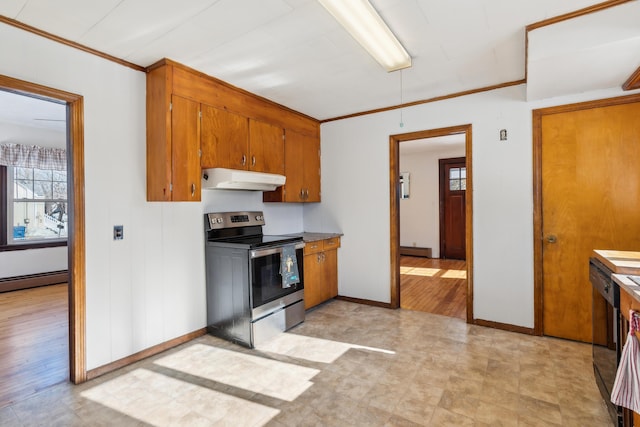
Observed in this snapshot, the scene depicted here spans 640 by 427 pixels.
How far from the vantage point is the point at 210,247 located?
3139mm

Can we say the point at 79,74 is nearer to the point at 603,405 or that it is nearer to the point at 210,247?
the point at 210,247

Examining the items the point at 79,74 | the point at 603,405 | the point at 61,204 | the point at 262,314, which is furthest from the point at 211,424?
the point at 61,204

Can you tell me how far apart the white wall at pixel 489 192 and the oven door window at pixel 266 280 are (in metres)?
1.33

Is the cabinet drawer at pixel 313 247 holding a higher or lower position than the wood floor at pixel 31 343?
higher

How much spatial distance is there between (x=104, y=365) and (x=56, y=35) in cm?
236

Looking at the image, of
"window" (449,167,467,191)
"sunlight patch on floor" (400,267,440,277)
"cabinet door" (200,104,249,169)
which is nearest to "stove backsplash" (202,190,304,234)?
"cabinet door" (200,104,249,169)

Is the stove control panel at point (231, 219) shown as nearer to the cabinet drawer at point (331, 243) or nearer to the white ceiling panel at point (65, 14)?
the cabinet drawer at point (331, 243)

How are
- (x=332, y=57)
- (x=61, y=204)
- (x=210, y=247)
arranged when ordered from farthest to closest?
(x=61, y=204) → (x=210, y=247) → (x=332, y=57)

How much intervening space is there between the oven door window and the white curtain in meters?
4.73

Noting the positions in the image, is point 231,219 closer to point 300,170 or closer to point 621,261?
point 300,170

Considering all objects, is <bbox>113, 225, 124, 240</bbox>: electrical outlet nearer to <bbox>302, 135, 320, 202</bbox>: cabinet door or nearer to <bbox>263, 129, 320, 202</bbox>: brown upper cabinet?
<bbox>263, 129, 320, 202</bbox>: brown upper cabinet

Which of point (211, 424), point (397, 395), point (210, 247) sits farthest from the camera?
point (210, 247)

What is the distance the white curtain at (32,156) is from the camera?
4.90m

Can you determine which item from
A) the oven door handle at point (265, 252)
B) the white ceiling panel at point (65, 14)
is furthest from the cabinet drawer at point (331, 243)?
the white ceiling panel at point (65, 14)
